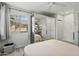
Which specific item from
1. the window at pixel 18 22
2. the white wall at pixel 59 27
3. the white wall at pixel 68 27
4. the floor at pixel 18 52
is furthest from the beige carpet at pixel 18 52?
the white wall at pixel 68 27

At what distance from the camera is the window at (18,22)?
4.84 feet

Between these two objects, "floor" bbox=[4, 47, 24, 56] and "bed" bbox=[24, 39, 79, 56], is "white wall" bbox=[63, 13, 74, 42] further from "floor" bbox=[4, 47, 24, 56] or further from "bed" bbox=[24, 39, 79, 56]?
"floor" bbox=[4, 47, 24, 56]

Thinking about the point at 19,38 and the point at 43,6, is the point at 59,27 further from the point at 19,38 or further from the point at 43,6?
the point at 19,38

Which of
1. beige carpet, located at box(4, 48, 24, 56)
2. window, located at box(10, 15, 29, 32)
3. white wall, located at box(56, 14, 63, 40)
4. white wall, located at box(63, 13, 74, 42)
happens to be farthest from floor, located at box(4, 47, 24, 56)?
white wall, located at box(63, 13, 74, 42)

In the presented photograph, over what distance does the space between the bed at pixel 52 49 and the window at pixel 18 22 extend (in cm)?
35

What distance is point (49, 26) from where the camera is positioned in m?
1.62

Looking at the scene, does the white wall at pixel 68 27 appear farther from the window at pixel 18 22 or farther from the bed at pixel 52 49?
the window at pixel 18 22

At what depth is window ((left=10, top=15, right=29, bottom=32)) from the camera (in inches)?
58.1

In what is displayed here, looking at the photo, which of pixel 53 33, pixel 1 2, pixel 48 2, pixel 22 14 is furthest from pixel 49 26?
pixel 1 2

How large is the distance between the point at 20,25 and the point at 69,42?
91 centimetres

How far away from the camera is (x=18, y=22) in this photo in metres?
1.49

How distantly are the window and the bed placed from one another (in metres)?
0.35

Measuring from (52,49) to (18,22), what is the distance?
2.44ft

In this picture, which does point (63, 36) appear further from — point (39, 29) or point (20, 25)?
point (20, 25)
